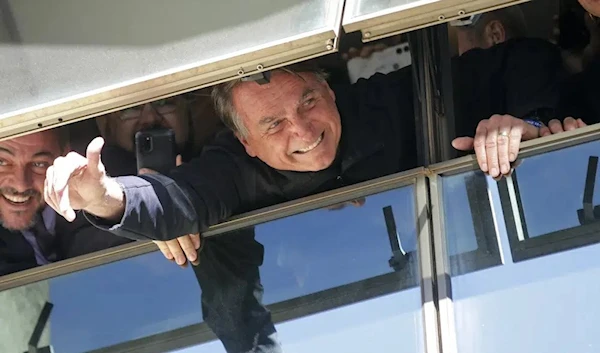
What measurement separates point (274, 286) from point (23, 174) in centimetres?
70

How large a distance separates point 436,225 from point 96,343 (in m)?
0.73

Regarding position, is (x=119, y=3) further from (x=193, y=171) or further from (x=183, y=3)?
(x=193, y=171)

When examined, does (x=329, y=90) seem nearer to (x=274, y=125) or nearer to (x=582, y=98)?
(x=274, y=125)

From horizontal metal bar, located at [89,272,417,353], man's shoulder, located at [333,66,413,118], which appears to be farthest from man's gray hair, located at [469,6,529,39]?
horizontal metal bar, located at [89,272,417,353]

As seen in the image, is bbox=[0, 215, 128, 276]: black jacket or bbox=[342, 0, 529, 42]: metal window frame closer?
bbox=[342, 0, 529, 42]: metal window frame

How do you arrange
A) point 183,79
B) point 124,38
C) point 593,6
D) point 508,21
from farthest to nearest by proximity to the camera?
point 508,21
point 593,6
point 124,38
point 183,79

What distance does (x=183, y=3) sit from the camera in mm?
2299

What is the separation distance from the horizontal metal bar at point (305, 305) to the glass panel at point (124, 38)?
0.53 meters

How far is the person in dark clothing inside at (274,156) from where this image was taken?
239 cm

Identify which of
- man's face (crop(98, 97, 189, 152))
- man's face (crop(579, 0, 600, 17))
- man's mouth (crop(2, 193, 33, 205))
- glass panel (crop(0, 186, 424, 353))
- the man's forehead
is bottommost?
glass panel (crop(0, 186, 424, 353))

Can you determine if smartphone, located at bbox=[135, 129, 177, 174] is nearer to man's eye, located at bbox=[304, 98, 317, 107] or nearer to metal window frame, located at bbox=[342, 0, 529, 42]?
man's eye, located at bbox=[304, 98, 317, 107]

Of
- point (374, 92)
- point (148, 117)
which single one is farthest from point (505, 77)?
point (148, 117)

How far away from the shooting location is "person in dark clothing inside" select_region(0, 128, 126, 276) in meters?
2.66

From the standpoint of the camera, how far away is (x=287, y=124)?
259 centimetres
